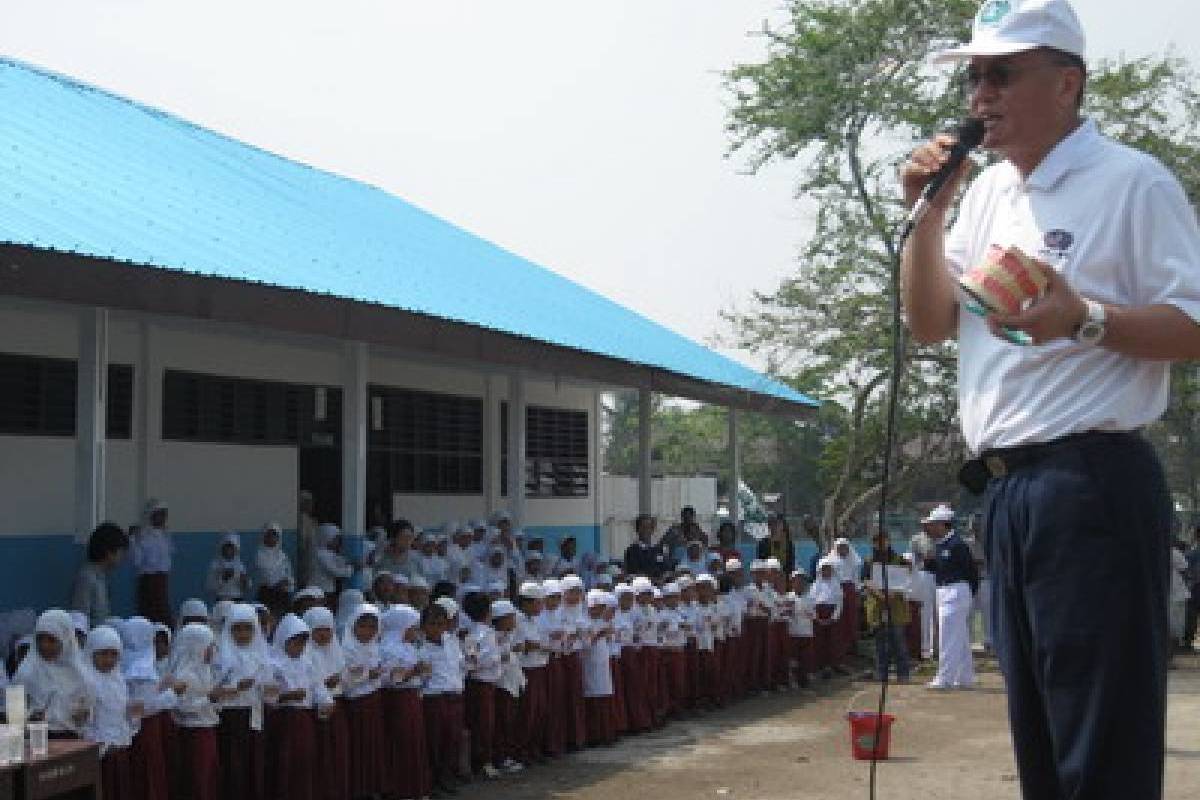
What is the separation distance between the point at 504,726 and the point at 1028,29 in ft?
27.4

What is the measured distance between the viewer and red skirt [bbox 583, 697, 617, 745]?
1168cm

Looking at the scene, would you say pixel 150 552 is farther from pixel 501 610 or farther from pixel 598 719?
pixel 598 719

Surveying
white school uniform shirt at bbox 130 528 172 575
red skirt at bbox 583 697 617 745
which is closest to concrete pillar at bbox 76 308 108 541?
white school uniform shirt at bbox 130 528 172 575

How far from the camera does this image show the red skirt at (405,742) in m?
9.34

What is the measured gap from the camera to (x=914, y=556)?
61.4 ft

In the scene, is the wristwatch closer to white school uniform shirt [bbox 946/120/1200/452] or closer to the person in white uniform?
white school uniform shirt [bbox 946/120/1200/452]

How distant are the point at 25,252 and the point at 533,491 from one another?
13.1m

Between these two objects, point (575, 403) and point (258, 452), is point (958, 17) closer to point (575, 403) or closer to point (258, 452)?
point (575, 403)

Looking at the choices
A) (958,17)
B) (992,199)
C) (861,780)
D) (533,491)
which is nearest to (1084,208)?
(992,199)

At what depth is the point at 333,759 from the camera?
8914mm

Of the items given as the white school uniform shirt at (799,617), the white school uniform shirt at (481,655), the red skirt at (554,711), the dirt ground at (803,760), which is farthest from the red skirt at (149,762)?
the white school uniform shirt at (799,617)

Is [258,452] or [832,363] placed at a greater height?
[832,363]

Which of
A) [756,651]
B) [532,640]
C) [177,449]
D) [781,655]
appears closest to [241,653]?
→ [532,640]

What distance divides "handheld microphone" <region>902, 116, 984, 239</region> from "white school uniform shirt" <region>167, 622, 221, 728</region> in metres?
6.12
